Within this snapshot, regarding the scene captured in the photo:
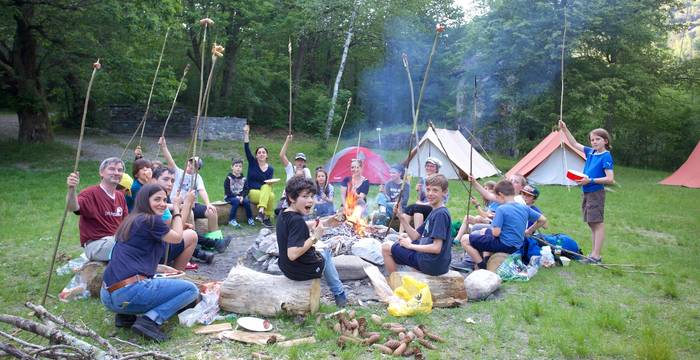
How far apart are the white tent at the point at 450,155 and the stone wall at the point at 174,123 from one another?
24.8 feet

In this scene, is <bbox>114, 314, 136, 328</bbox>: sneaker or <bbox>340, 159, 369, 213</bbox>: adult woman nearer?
<bbox>114, 314, 136, 328</bbox>: sneaker

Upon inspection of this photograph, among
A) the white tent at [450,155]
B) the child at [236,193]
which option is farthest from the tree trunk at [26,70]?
the white tent at [450,155]

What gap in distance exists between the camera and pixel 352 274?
17.8 ft

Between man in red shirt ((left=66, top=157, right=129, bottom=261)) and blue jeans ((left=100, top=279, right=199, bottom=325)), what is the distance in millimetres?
946

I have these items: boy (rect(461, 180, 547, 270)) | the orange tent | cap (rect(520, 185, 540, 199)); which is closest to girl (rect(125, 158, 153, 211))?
boy (rect(461, 180, 547, 270))

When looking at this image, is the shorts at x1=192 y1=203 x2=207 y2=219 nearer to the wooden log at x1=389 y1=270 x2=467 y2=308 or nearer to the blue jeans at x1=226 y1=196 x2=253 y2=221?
the blue jeans at x1=226 y1=196 x2=253 y2=221

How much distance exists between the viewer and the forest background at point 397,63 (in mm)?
13297

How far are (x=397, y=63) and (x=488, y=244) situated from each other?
67.0 feet

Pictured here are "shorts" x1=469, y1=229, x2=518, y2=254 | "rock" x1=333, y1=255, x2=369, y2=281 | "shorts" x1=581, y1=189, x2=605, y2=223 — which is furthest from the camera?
"shorts" x1=581, y1=189, x2=605, y2=223

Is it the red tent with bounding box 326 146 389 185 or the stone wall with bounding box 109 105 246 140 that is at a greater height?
the stone wall with bounding box 109 105 246 140

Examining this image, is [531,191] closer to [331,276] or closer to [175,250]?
[331,276]

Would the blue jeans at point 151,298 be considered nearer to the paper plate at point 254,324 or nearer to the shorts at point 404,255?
the paper plate at point 254,324

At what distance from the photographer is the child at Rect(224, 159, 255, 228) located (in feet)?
26.4

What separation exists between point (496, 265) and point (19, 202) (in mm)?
7925
